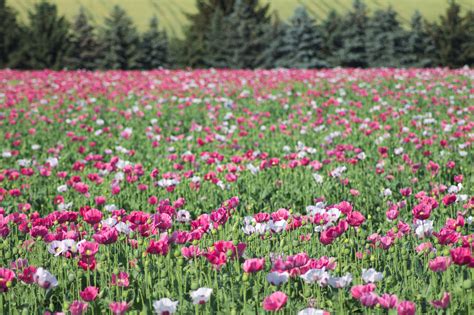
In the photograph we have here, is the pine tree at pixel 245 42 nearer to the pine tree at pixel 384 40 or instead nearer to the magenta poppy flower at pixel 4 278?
the pine tree at pixel 384 40

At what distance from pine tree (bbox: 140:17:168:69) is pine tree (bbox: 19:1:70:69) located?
4.25m

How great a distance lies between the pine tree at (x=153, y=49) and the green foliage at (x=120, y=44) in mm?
572

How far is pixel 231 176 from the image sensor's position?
4.80 meters

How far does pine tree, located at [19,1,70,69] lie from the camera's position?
2695 cm

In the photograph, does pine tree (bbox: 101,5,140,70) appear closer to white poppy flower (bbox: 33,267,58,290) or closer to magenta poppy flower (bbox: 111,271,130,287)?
magenta poppy flower (bbox: 111,271,130,287)

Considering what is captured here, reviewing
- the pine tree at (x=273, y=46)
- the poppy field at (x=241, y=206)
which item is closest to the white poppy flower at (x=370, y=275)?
the poppy field at (x=241, y=206)

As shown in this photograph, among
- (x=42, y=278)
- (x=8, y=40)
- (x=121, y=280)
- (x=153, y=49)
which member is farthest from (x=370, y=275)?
(x=153, y=49)

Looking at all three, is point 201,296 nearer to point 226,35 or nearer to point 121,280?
point 121,280

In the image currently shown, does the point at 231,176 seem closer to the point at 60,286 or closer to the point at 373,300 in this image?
the point at 60,286

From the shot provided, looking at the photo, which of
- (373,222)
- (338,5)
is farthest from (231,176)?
(338,5)

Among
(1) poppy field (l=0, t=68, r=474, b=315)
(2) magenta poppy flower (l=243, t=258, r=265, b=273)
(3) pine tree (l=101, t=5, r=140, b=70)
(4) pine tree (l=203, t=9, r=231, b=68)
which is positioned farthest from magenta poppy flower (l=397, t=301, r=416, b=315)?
(3) pine tree (l=101, t=5, r=140, b=70)

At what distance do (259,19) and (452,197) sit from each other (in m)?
30.9

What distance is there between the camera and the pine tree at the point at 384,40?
92.7 feet

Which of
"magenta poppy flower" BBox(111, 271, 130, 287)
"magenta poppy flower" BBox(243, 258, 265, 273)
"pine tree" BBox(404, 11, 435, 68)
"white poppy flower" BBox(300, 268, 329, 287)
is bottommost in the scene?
"magenta poppy flower" BBox(111, 271, 130, 287)
